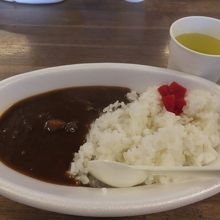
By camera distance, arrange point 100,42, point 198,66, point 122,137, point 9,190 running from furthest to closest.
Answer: point 100,42 → point 198,66 → point 122,137 → point 9,190

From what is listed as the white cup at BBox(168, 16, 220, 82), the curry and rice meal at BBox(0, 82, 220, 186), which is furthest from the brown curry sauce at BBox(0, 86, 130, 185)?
the white cup at BBox(168, 16, 220, 82)

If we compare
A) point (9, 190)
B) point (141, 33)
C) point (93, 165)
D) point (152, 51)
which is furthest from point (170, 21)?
point (9, 190)

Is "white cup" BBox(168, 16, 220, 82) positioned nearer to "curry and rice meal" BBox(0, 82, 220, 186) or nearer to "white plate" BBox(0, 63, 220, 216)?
"curry and rice meal" BBox(0, 82, 220, 186)

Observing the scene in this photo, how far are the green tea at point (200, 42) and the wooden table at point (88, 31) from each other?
0.20 metres

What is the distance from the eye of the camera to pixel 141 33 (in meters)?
1.57

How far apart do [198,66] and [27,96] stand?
57 centimetres

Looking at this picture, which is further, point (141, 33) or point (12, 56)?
point (141, 33)

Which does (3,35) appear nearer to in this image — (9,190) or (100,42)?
(100,42)

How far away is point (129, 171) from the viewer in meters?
0.81

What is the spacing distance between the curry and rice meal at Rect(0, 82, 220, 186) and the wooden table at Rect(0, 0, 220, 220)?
1.07 feet

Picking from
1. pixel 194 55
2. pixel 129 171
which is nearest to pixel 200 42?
pixel 194 55

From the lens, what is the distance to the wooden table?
4.53 ft

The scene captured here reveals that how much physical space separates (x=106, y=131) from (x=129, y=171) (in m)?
0.18

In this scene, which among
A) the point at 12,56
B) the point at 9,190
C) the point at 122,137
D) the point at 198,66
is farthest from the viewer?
the point at 12,56
